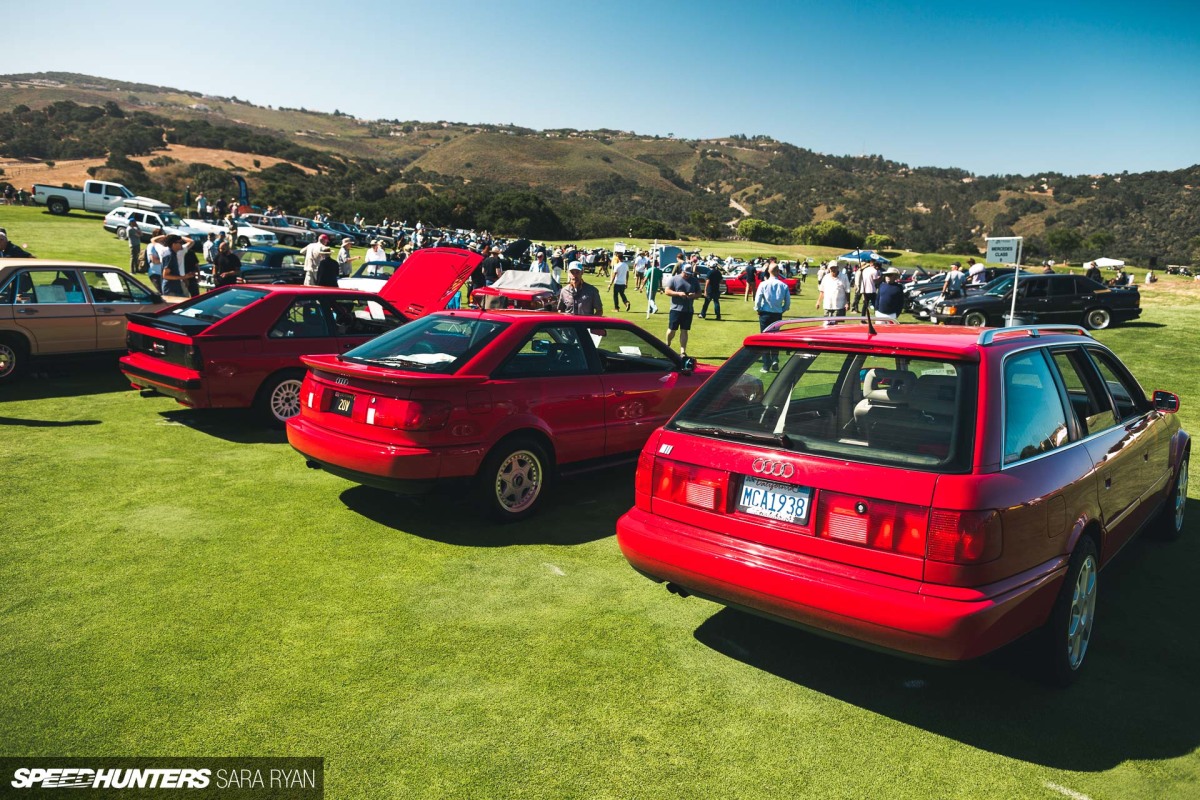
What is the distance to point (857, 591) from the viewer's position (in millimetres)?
3186

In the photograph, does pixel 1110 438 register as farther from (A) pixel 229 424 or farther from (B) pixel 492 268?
(B) pixel 492 268

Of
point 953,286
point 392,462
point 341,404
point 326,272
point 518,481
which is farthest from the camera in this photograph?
point 953,286

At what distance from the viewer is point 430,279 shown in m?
12.5

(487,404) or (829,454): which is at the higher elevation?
(829,454)

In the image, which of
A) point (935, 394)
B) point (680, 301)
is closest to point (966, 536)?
point (935, 394)

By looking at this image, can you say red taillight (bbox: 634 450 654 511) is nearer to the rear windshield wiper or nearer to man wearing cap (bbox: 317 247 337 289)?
the rear windshield wiper

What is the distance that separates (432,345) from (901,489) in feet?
12.5

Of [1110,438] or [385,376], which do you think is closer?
[1110,438]

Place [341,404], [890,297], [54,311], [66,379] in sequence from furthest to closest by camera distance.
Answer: [890,297] < [66,379] < [54,311] < [341,404]

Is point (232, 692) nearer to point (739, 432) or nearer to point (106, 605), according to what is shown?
point (106, 605)

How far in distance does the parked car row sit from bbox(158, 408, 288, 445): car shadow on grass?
87.1 inches

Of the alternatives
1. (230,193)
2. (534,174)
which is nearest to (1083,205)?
(534,174)

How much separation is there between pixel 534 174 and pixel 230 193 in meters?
73.8

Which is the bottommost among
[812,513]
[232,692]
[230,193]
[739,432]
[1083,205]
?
[232,692]
